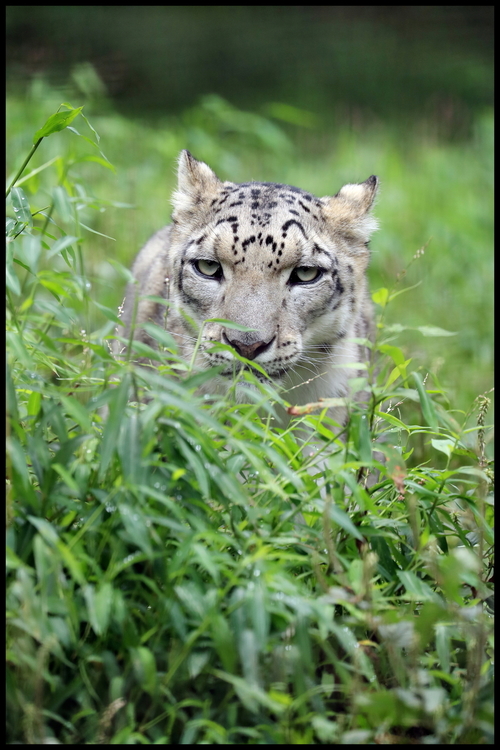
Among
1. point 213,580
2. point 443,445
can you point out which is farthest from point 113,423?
point 443,445

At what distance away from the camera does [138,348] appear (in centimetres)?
276

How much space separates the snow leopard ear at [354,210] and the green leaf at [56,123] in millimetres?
1658

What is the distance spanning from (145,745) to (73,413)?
1.02 meters

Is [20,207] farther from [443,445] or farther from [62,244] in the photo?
[443,445]

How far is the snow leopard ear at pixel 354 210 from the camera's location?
178 inches

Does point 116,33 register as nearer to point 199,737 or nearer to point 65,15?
point 65,15

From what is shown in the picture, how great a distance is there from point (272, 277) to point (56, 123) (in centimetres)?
128

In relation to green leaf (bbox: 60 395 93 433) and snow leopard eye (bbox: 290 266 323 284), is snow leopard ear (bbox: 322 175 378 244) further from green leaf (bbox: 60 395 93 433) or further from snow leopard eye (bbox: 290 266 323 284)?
green leaf (bbox: 60 395 93 433)

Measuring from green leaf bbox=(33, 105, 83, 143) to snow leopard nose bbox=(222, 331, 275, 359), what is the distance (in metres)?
1.14

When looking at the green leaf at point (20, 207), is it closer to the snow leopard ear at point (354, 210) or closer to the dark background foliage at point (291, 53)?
the snow leopard ear at point (354, 210)

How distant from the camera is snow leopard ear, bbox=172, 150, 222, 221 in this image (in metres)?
4.59

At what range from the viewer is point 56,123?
3268 millimetres

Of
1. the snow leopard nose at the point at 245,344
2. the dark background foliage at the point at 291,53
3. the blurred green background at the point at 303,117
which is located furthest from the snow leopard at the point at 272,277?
the dark background foliage at the point at 291,53

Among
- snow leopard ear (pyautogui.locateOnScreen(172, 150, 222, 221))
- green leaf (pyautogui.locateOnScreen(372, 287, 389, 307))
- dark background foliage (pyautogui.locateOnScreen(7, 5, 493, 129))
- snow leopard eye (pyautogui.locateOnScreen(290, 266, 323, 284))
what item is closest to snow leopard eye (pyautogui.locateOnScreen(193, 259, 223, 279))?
snow leopard eye (pyautogui.locateOnScreen(290, 266, 323, 284))
